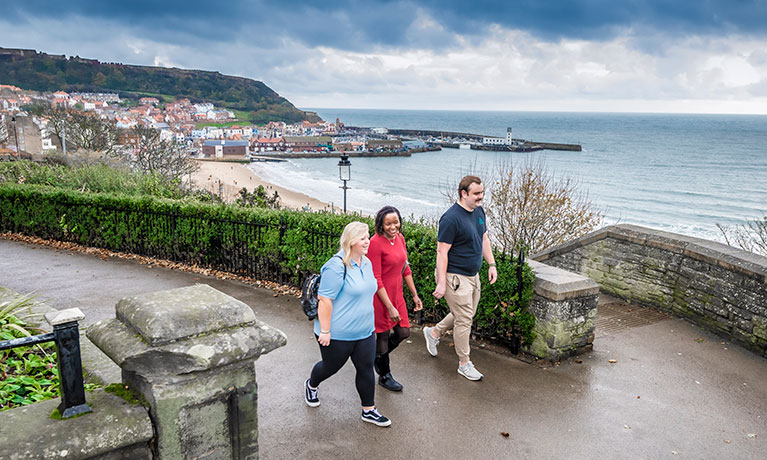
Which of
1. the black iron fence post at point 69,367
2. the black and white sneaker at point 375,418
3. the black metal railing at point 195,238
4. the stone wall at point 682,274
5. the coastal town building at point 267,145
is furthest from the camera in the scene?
the coastal town building at point 267,145

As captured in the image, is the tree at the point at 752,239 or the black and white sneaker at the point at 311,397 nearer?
the black and white sneaker at the point at 311,397

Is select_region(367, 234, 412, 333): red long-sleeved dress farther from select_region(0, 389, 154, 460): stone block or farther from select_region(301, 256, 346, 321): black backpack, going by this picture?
select_region(0, 389, 154, 460): stone block

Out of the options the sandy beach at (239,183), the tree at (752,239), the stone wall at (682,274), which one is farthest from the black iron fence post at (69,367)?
the sandy beach at (239,183)

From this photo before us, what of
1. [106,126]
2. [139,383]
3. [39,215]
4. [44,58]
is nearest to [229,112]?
[44,58]

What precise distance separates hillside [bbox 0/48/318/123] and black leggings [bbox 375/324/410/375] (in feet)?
533

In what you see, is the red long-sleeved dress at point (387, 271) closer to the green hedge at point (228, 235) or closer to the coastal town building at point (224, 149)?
the green hedge at point (228, 235)

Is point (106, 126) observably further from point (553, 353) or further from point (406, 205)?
point (553, 353)

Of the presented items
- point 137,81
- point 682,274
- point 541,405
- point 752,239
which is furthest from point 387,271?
point 137,81

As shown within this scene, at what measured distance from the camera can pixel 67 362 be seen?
235cm

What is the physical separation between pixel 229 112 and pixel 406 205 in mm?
128034

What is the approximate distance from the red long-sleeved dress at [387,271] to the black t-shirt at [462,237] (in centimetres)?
54

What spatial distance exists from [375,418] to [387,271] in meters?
1.27

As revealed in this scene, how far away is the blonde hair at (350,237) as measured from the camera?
406cm

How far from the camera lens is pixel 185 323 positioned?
2602mm
